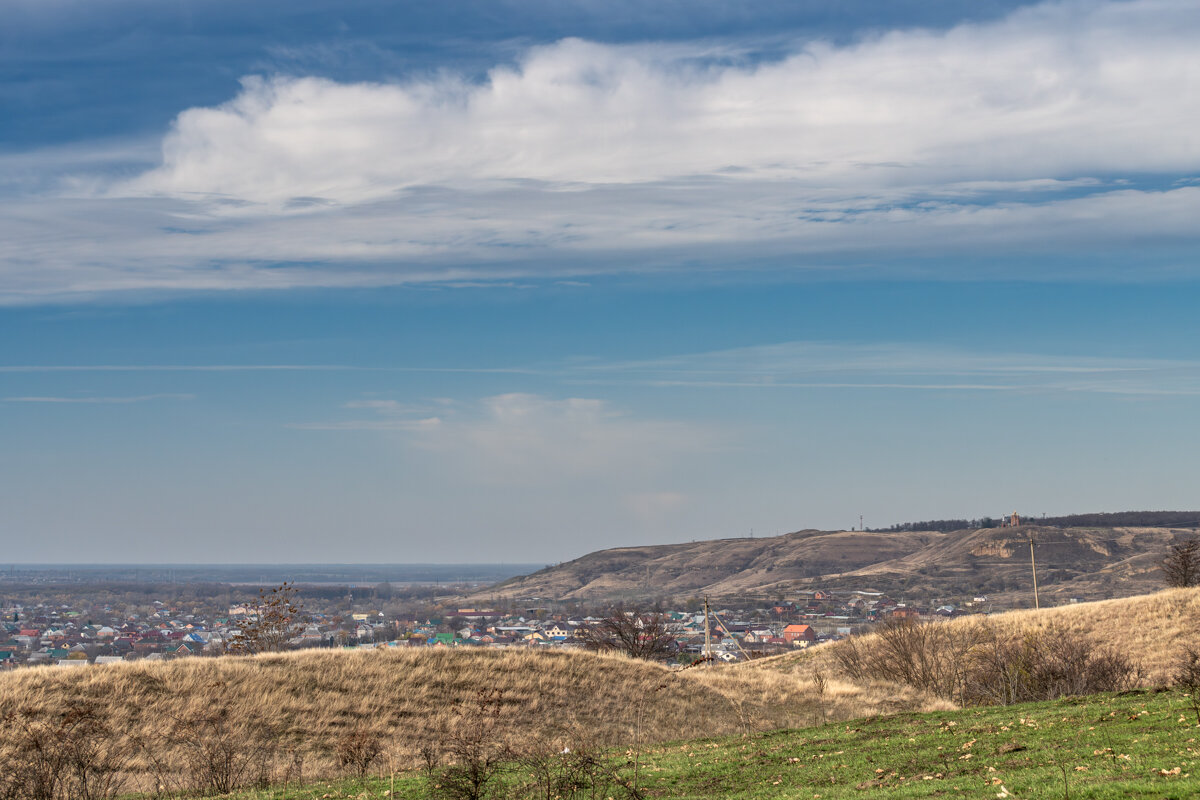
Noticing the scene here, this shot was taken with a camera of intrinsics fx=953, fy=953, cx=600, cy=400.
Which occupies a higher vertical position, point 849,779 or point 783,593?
point 849,779

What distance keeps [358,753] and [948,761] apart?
11931 millimetres

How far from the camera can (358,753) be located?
20375 mm

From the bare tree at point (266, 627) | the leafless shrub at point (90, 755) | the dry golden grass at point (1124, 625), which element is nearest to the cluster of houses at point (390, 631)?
the bare tree at point (266, 627)

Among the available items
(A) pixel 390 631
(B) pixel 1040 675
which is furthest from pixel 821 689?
(A) pixel 390 631

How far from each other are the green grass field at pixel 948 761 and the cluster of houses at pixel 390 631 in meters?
16.5

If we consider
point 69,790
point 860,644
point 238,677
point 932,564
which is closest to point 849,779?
point 69,790

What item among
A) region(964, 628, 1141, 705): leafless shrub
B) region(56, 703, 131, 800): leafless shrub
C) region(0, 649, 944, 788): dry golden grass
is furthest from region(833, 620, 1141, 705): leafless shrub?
region(56, 703, 131, 800): leafless shrub

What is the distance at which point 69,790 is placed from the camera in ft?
54.4

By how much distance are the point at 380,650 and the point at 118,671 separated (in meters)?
8.57

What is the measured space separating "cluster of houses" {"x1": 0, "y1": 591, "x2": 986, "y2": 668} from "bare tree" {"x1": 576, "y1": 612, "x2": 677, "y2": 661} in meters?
1.27

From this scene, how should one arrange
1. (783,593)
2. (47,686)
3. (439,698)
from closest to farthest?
(47,686) < (439,698) < (783,593)

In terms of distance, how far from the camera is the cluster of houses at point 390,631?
158 feet

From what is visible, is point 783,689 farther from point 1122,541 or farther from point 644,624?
point 1122,541

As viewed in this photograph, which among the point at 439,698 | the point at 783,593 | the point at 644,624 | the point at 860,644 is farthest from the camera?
the point at 783,593
